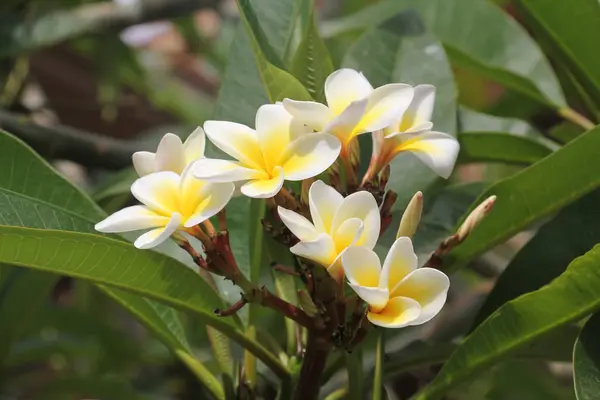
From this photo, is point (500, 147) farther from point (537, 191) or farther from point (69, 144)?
point (69, 144)

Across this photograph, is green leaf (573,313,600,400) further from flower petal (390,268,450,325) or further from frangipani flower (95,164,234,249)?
frangipani flower (95,164,234,249)

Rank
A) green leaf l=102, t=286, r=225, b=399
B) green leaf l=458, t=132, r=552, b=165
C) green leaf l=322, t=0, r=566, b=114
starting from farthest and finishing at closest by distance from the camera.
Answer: green leaf l=322, t=0, r=566, b=114 < green leaf l=458, t=132, r=552, b=165 < green leaf l=102, t=286, r=225, b=399

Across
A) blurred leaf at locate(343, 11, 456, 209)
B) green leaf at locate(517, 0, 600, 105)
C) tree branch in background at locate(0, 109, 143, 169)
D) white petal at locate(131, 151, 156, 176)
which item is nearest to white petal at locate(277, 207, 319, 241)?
white petal at locate(131, 151, 156, 176)

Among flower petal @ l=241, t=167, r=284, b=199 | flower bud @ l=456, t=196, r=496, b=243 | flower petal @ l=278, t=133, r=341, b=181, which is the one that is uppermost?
flower petal @ l=278, t=133, r=341, b=181

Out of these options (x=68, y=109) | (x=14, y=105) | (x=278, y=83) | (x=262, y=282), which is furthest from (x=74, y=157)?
(x=68, y=109)

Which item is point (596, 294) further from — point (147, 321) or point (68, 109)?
point (68, 109)

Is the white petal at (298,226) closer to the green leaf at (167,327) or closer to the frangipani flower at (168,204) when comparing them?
the frangipani flower at (168,204)

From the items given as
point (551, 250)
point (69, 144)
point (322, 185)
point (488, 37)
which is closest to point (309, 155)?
point (322, 185)
